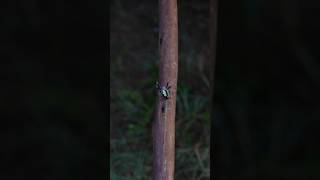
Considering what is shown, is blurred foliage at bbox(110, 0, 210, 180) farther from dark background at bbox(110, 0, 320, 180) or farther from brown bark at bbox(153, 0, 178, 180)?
dark background at bbox(110, 0, 320, 180)

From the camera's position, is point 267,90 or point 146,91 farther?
point 267,90

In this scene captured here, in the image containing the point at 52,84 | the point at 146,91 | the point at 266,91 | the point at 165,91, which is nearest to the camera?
the point at 165,91

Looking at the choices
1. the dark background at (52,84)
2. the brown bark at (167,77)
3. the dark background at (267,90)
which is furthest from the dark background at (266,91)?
the brown bark at (167,77)


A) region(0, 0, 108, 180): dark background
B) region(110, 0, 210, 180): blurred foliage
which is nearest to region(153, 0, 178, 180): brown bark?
region(110, 0, 210, 180): blurred foliage

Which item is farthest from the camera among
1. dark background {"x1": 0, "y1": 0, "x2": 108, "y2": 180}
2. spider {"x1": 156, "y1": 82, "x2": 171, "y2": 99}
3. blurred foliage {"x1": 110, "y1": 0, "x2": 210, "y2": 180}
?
dark background {"x1": 0, "y1": 0, "x2": 108, "y2": 180}

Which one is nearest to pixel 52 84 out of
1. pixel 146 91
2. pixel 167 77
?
pixel 146 91

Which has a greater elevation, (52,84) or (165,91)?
(165,91)

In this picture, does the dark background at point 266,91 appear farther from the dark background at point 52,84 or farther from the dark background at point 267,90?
the dark background at point 52,84

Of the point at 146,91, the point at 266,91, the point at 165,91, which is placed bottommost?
the point at 266,91

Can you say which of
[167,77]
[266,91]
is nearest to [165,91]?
[167,77]

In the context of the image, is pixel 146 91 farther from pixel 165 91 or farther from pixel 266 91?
pixel 266 91

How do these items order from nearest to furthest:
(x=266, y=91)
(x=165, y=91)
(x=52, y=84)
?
(x=165, y=91) < (x=52, y=84) < (x=266, y=91)
